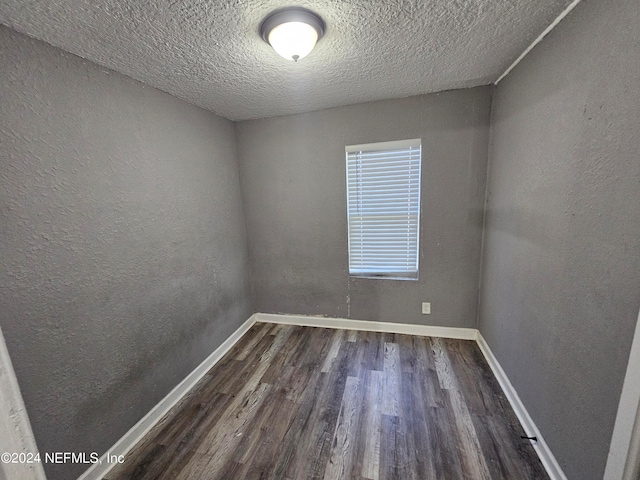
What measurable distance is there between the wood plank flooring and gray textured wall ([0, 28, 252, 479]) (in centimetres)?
36

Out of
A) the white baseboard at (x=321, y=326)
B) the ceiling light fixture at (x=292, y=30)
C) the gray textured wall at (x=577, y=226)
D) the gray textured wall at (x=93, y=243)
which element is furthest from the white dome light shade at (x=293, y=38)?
the white baseboard at (x=321, y=326)

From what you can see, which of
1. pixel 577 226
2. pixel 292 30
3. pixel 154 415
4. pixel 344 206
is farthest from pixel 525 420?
pixel 292 30

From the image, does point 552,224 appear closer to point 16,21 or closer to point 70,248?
point 70,248

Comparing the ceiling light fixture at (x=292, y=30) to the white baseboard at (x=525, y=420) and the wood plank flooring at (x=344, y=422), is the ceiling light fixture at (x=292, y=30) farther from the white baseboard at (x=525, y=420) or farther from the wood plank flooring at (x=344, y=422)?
the white baseboard at (x=525, y=420)

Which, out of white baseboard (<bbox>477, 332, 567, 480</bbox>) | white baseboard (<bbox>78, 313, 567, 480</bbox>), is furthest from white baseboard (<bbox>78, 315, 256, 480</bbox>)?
white baseboard (<bbox>477, 332, 567, 480</bbox>)

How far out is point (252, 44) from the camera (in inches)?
53.3

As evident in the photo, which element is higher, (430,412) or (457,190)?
(457,190)

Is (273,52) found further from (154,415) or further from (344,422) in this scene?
(154,415)

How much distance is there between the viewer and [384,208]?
2500 mm

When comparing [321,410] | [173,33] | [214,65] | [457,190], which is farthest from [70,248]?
[457,190]

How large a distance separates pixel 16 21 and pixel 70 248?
99 centimetres

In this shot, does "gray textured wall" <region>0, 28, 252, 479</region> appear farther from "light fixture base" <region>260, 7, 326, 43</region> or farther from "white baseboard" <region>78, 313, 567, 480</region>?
"light fixture base" <region>260, 7, 326, 43</region>

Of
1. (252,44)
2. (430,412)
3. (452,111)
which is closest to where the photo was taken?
(252,44)

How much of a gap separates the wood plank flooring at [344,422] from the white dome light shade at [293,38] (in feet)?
7.20
